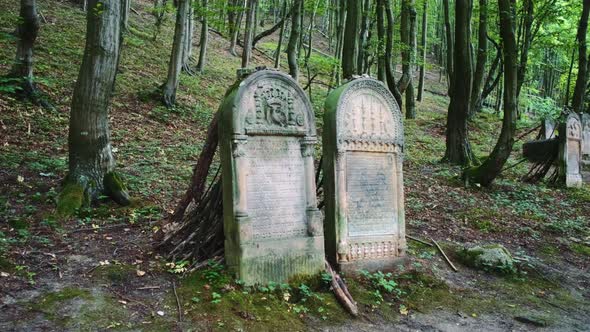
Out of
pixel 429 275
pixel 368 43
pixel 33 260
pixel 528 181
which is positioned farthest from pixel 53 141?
pixel 368 43

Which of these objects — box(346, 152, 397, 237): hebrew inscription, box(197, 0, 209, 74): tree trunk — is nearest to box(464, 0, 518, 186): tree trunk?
box(346, 152, 397, 237): hebrew inscription

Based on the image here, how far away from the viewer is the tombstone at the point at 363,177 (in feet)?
18.4

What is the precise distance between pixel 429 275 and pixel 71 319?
4.18 metres

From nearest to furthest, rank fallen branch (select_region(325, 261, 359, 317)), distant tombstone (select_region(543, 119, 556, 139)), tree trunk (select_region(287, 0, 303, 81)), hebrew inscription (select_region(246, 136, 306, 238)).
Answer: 1. fallen branch (select_region(325, 261, 359, 317))
2. hebrew inscription (select_region(246, 136, 306, 238))
3. tree trunk (select_region(287, 0, 303, 81))
4. distant tombstone (select_region(543, 119, 556, 139))

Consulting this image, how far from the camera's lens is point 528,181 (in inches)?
491

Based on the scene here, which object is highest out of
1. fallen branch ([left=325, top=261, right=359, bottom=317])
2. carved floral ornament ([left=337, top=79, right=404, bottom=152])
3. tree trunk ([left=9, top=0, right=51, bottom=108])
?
tree trunk ([left=9, top=0, right=51, bottom=108])

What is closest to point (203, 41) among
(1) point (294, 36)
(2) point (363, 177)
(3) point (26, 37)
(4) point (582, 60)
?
(1) point (294, 36)

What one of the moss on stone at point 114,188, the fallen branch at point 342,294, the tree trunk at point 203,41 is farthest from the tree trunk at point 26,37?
the tree trunk at point 203,41

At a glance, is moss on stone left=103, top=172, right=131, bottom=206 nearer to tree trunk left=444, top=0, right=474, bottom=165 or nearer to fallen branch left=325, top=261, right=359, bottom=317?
fallen branch left=325, top=261, right=359, bottom=317

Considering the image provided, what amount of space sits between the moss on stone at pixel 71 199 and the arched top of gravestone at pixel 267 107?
253 centimetres

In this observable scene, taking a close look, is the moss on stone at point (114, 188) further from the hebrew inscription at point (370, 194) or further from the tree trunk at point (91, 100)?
the hebrew inscription at point (370, 194)

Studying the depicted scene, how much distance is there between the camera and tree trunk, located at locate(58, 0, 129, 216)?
6.19 metres

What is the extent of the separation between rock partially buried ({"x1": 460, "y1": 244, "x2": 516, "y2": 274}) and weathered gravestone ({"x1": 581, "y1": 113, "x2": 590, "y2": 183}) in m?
8.89

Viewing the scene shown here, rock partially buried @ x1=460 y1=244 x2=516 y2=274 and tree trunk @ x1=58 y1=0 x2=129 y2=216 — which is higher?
tree trunk @ x1=58 y1=0 x2=129 y2=216
